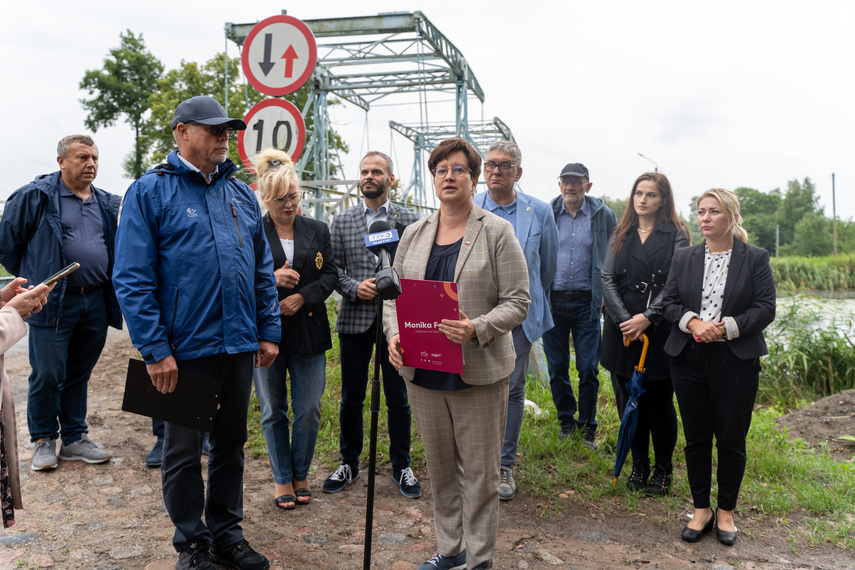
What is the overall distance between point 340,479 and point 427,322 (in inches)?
79.0

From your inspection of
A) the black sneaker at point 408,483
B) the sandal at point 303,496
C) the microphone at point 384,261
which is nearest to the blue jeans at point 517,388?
the black sneaker at point 408,483

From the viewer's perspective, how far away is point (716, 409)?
146 inches

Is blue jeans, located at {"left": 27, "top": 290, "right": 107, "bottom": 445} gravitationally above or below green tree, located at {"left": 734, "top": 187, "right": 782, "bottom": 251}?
below

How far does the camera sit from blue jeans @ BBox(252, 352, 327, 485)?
154 inches

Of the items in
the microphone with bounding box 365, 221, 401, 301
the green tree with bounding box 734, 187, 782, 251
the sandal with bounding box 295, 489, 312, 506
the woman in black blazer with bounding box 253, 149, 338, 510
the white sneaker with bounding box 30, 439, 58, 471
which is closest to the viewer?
the microphone with bounding box 365, 221, 401, 301

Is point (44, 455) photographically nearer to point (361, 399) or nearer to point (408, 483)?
point (361, 399)

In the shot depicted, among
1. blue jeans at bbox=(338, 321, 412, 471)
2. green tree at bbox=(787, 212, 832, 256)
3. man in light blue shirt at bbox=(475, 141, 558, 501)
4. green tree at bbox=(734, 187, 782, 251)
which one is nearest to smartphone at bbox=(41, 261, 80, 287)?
blue jeans at bbox=(338, 321, 412, 471)

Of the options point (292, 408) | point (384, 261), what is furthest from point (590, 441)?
point (384, 261)

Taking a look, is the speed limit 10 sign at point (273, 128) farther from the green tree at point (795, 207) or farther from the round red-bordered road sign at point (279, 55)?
the green tree at point (795, 207)

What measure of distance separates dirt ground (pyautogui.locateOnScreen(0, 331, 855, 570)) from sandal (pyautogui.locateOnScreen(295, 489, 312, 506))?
0.16 ft

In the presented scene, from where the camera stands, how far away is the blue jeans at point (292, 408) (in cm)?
392

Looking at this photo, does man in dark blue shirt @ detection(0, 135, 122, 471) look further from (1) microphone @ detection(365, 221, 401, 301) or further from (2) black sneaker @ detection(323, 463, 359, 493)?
(1) microphone @ detection(365, 221, 401, 301)

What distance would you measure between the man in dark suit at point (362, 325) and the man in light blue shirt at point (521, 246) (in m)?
0.62

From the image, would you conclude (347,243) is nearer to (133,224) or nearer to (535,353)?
(133,224)
